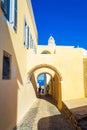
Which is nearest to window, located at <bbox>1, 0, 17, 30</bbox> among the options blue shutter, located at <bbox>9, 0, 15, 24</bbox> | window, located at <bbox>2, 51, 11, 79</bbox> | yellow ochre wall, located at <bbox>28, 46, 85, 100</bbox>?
blue shutter, located at <bbox>9, 0, 15, 24</bbox>

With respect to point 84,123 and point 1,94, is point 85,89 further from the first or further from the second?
point 1,94

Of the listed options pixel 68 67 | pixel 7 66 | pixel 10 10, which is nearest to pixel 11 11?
→ pixel 10 10

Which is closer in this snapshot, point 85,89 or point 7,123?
point 7,123

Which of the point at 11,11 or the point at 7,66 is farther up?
the point at 11,11

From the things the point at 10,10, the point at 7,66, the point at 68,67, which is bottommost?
the point at 7,66

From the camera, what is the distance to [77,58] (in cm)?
1256

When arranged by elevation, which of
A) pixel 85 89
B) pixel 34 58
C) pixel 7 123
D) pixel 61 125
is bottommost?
pixel 61 125

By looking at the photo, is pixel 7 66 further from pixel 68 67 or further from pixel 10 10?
pixel 68 67

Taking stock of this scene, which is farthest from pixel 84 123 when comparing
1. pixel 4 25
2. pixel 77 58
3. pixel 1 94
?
pixel 77 58

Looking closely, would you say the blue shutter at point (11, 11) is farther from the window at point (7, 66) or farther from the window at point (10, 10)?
the window at point (7, 66)

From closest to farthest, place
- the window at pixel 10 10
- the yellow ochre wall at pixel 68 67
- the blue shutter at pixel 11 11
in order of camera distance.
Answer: the window at pixel 10 10 < the blue shutter at pixel 11 11 < the yellow ochre wall at pixel 68 67

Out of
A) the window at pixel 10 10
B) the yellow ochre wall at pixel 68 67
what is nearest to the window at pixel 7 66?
the window at pixel 10 10

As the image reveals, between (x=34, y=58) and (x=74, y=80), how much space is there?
3.11m

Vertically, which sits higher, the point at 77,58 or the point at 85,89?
the point at 77,58
